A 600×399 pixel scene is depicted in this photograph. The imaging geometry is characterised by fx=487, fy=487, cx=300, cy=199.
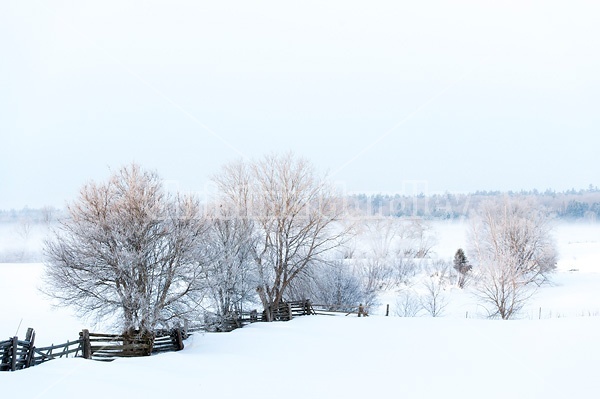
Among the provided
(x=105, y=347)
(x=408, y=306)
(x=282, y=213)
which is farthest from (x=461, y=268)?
(x=105, y=347)

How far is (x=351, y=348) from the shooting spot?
16.4 metres

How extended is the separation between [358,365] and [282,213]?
17.6 meters

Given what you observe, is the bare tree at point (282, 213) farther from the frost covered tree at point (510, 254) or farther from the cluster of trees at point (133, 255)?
the frost covered tree at point (510, 254)

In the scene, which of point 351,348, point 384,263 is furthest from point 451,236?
point 351,348

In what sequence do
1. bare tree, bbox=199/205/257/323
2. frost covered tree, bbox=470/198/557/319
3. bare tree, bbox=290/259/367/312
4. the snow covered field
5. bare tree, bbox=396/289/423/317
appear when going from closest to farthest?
the snow covered field < bare tree, bbox=199/205/257/323 < frost covered tree, bbox=470/198/557/319 < bare tree, bbox=290/259/367/312 < bare tree, bbox=396/289/423/317

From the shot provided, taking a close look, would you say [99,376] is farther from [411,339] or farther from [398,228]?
[398,228]

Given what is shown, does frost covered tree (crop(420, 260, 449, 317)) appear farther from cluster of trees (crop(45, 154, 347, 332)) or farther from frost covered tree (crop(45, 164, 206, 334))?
frost covered tree (crop(45, 164, 206, 334))

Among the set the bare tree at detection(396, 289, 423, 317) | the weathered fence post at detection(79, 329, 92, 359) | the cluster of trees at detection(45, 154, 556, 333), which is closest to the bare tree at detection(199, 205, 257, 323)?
the cluster of trees at detection(45, 154, 556, 333)

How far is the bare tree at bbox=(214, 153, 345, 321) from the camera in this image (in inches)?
1204

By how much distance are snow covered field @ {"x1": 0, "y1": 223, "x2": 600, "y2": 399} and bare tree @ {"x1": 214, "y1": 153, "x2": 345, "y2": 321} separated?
23.2 ft

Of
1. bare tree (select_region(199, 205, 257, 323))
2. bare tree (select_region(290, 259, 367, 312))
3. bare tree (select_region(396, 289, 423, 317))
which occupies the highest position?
bare tree (select_region(199, 205, 257, 323))

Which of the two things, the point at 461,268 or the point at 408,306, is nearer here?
the point at 408,306

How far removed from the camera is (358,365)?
1372 cm

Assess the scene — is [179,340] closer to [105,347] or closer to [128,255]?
[105,347]
